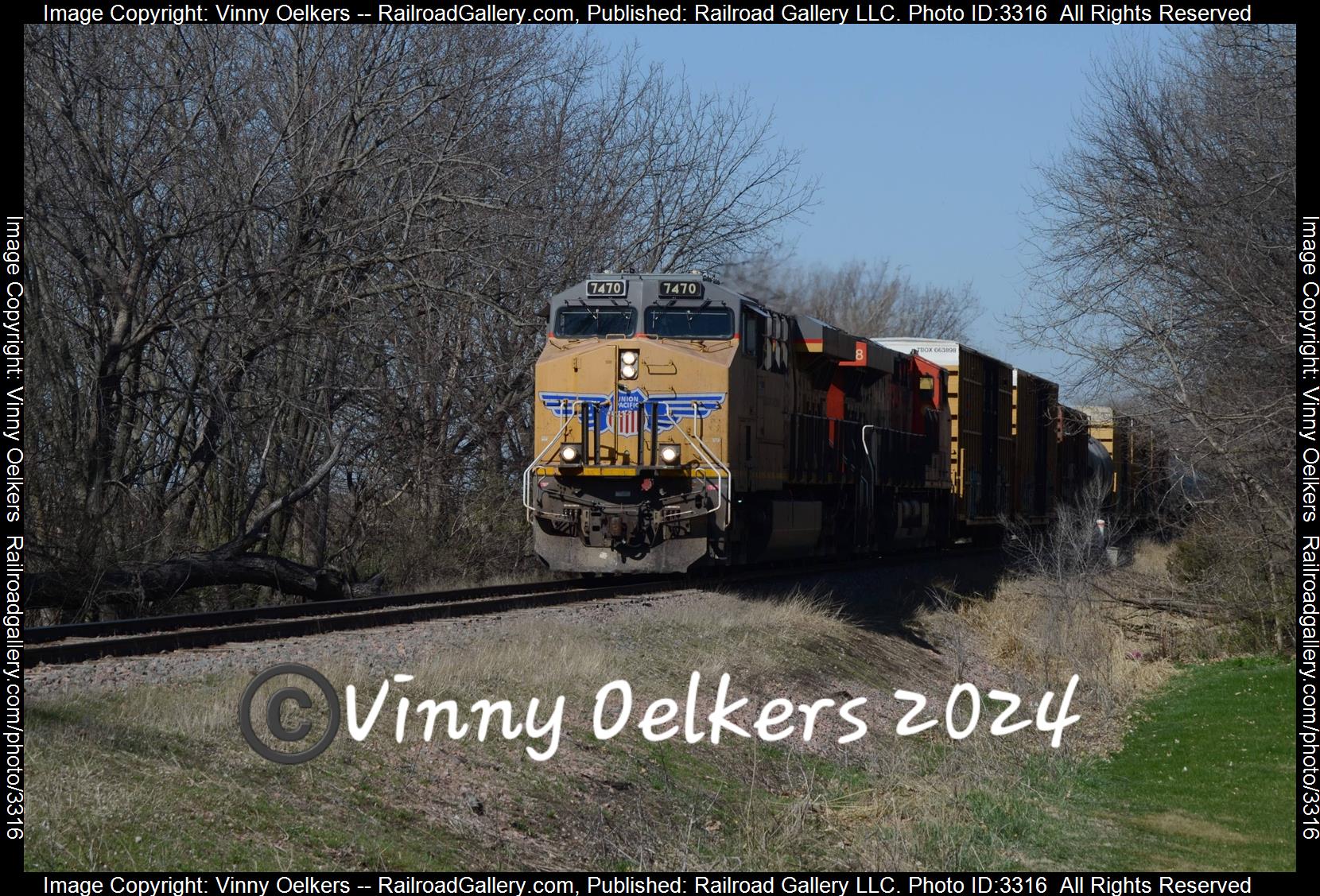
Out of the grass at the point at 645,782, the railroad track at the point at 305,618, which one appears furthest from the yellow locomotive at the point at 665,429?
the grass at the point at 645,782

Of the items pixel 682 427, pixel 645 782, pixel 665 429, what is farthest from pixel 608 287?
pixel 645 782

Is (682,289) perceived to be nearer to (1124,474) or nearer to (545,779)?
(545,779)

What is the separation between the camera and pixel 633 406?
1805 cm

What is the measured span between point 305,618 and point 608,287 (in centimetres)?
633

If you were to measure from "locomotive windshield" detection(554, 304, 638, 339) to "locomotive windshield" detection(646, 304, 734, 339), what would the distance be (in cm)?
26

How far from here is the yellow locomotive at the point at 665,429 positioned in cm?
1755

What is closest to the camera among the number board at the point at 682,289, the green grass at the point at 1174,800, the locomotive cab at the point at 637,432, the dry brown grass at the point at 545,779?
the dry brown grass at the point at 545,779

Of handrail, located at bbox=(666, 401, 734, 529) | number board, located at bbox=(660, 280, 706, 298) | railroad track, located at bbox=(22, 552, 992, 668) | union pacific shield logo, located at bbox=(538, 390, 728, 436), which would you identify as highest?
number board, located at bbox=(660, 280, 706, 298)

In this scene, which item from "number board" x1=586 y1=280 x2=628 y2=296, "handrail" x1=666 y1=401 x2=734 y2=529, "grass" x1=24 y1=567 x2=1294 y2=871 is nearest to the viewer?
"grass" x1=24 y1=567 x2=1294 y2=871

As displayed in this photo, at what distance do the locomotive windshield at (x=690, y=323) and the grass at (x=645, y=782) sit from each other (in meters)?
3.62

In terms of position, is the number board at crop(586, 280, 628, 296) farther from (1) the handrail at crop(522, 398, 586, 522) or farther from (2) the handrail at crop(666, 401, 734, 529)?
(2) the handrail at crop(666, 401, 734, 529)

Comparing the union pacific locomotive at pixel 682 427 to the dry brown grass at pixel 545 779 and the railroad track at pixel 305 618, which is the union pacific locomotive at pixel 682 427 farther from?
the dry brown grass at pixel 545 779

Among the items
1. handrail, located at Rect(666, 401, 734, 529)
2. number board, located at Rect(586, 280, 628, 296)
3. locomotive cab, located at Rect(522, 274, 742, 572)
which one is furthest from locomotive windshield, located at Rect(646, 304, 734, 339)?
handrail, located at Rect(666, 401, 734, 529)

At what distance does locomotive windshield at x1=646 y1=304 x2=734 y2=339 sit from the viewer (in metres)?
18.0
